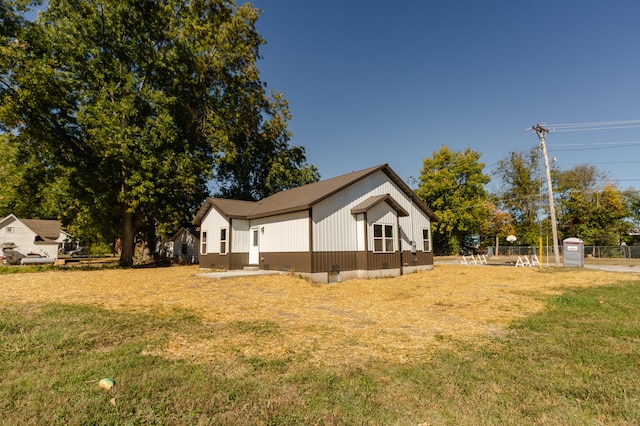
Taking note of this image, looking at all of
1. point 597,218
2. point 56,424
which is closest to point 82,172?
point 56,424

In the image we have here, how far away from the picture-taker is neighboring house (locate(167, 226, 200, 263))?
3450cm

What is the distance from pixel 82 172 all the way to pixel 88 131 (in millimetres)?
2904

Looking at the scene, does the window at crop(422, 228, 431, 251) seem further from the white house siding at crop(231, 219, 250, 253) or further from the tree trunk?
the tree trunk

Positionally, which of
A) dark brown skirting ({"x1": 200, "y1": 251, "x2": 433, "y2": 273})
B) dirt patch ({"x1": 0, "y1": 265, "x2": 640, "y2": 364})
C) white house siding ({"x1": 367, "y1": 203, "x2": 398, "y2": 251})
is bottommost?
dirt patch ({"x1": 0, "y1": 265, "x2": 640, "y2": 364})

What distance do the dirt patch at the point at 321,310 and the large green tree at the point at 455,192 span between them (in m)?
26.5

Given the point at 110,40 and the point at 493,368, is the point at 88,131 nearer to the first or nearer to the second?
the point at 110,40

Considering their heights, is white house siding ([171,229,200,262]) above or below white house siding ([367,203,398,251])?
below

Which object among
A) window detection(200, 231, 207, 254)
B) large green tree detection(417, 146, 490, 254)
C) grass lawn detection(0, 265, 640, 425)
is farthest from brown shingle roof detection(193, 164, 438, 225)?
large green tree detection(417, 146, 490, 254)

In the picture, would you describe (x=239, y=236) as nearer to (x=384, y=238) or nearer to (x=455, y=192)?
(x=384, y=238)

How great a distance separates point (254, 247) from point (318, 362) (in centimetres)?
1545

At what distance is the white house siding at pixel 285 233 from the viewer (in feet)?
51.9

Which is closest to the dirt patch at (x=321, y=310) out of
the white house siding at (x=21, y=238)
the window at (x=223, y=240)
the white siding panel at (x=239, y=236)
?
the white siding panel at (x=239, y=236)

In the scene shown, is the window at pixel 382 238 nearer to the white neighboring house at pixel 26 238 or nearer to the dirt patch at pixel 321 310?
the dirt patch at pixel 321 310

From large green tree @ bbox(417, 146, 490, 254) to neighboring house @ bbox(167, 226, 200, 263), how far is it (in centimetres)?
2915
